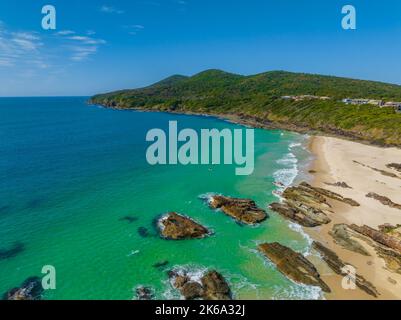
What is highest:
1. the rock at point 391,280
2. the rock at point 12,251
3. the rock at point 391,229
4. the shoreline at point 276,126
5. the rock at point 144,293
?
the shoreline at point 276,126

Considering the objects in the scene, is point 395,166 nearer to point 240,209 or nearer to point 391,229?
point 391,229

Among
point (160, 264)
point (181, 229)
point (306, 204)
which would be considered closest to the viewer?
point (160, 264)

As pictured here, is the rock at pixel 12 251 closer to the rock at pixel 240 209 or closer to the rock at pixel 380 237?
the rock at pixel 240 209

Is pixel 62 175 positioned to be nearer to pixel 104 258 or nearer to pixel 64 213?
pixel 64 213

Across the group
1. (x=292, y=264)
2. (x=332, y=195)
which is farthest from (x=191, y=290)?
(x=332, y=195)

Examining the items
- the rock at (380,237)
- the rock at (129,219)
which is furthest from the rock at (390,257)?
the rock at (129,219)
